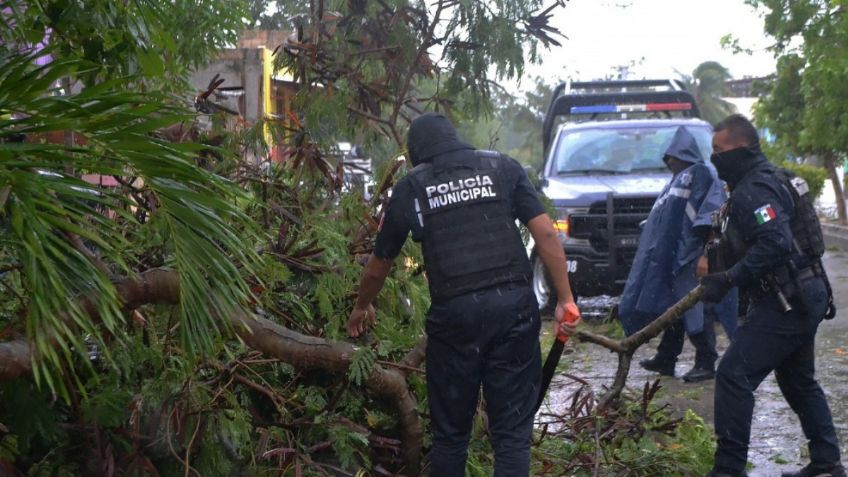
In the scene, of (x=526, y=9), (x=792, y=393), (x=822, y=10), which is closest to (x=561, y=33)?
(x=526, y=9)

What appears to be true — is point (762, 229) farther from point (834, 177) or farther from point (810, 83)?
point (834, 177)

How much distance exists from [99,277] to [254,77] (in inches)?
364

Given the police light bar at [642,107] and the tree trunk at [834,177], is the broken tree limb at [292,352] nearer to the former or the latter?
the police light bar at [642,107]

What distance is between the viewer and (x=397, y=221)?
4438 mm

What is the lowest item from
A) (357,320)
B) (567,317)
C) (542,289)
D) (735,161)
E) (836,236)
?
(836,236)

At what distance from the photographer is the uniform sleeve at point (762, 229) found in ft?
16.5

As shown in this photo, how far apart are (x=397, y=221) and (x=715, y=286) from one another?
1.77m

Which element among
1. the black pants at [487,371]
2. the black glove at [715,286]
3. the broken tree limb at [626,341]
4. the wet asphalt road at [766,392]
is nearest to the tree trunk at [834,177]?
the wet asphalt road at [766,392]

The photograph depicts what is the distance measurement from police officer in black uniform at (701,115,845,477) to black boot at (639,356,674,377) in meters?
2.70

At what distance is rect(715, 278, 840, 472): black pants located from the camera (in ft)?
16.8

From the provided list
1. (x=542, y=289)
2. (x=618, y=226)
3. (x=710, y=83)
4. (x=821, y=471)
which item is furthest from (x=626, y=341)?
(x=710, y=83)

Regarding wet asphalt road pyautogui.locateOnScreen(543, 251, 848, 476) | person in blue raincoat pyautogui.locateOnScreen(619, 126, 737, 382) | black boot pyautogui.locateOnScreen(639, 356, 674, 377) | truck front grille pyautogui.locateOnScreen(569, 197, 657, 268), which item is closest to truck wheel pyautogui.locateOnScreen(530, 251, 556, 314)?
truck front grille pyautogui.locateOnScreen(569, 197, 657, 268)

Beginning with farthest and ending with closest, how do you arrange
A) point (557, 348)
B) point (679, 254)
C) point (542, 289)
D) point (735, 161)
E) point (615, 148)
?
1. point (615, 148)
2. point (542, 289)
3. point (679, 254)
4. point (735, 161)
5. point (557, 348)

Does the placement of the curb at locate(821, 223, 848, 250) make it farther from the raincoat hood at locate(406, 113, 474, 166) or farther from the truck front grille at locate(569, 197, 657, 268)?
the raincoat hood at locate(406, 113, 474, 166)
